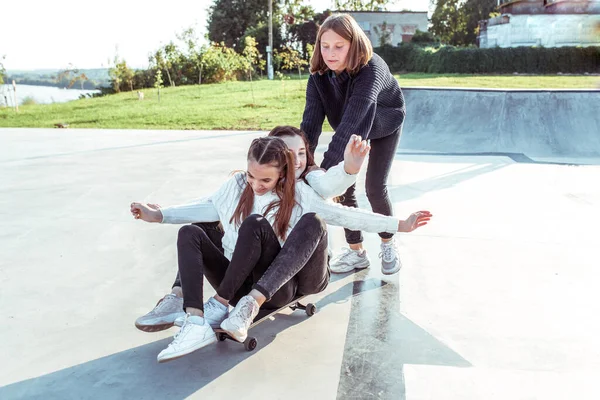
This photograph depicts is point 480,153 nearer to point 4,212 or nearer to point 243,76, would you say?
point 4,212

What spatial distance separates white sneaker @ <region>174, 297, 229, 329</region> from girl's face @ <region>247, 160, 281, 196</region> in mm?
487

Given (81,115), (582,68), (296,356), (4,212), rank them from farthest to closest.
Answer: (582,68) < (81,115) < (4,212) < (296,356)

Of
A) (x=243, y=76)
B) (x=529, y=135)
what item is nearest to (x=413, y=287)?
(x=529, y=135)

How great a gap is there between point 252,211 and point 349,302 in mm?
765

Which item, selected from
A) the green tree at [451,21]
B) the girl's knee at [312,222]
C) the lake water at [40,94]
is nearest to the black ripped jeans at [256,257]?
the girl's knee at [312,222]

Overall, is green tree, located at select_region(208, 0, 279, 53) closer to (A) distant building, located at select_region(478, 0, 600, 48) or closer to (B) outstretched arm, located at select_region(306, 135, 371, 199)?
(A) distant building, located at select_region(478, 0, 600, 48)

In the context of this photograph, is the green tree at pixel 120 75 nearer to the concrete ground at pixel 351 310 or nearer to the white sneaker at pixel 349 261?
the concrete ground at pixel 351 310

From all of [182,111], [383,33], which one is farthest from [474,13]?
[182,111]

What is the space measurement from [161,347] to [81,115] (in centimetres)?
1181

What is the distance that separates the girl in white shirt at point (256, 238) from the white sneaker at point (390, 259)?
2.46 ft

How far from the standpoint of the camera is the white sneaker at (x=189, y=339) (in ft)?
6.54

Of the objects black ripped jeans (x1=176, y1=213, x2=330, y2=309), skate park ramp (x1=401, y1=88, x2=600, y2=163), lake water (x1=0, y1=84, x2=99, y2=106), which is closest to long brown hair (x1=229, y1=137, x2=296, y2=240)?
black ripped jeans (x1=176, y1=213, x2=330, y2=309)

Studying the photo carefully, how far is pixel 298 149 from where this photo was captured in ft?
8.06

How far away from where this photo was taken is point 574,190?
516 centimetres
